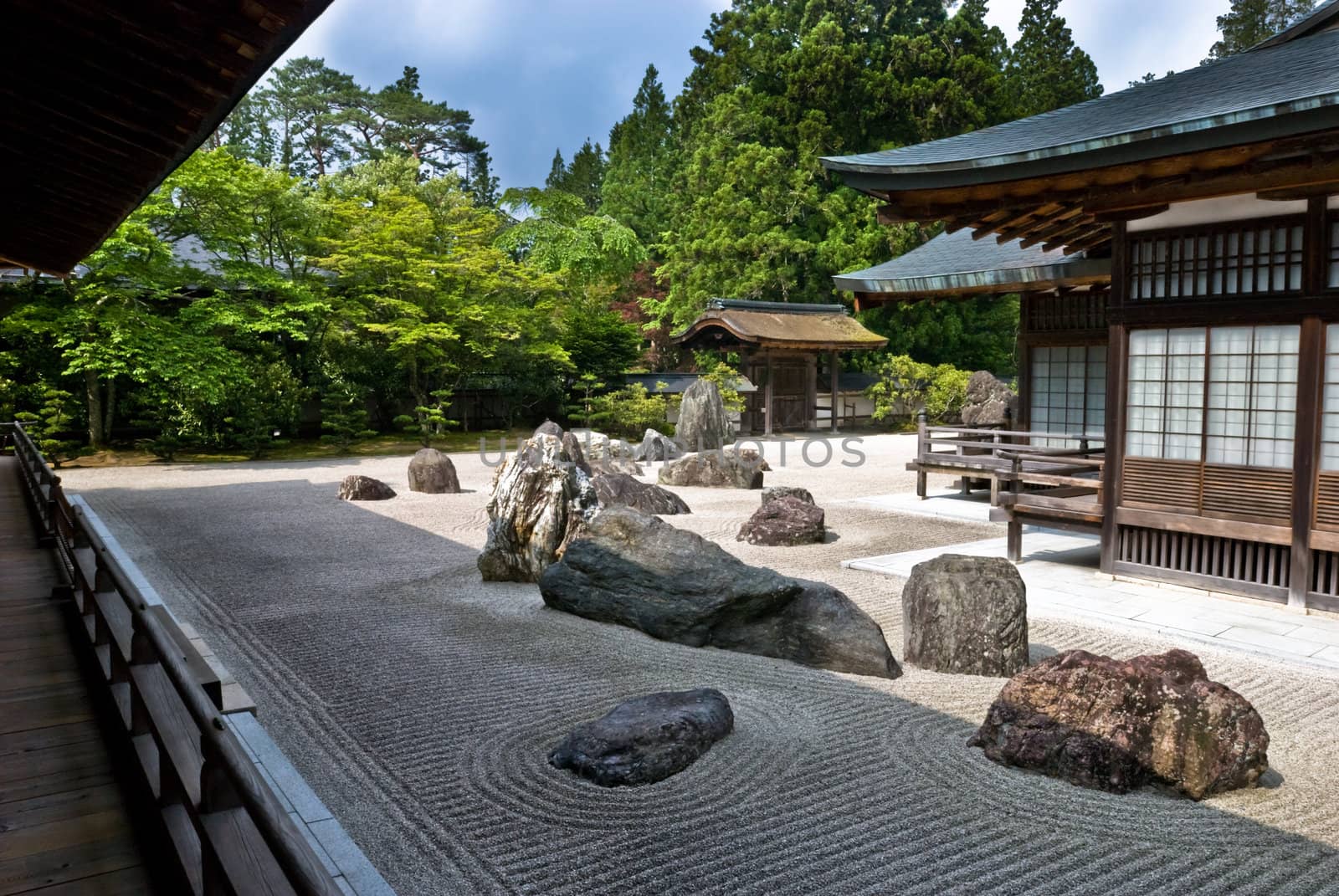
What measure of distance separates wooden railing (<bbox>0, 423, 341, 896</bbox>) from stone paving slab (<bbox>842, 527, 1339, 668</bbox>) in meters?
6.19

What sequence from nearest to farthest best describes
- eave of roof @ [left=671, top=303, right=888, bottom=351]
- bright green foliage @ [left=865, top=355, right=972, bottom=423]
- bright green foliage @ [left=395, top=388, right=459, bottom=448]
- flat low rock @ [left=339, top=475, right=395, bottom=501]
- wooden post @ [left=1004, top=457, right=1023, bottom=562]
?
wooden post @ [left=1004, top=457, right=1023, bottom=562]
flat low rock @ [left=339, top=475, right=395, bottom=501]
bright green foliage @ [left=395, top=388, right=459, bottom=448]
eave of roof @ [left=671, top=303, right=888, bottom=351]
bright green foliage @ [left=865, top=355, right=972, bottom=423]

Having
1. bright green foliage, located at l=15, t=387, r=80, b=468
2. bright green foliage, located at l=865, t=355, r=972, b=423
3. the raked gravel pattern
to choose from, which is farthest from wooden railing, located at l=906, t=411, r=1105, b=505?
bright green foliage, located at l=15, t=387, r=80, b=468

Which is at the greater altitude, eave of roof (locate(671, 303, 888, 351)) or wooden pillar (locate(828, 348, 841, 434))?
eave of roof (locate(671, 303, 888, 351))

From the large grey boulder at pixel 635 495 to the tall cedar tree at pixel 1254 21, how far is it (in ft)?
126

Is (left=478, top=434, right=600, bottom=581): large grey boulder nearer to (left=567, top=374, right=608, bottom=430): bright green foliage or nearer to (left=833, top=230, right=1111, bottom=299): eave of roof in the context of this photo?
(left=833, top=230, right=1111, bottom=299): eave of roof

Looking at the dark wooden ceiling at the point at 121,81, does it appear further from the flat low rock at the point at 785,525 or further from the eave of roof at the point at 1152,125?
the flat low rock at the point at 785,525

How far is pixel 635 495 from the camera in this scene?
11523 mm

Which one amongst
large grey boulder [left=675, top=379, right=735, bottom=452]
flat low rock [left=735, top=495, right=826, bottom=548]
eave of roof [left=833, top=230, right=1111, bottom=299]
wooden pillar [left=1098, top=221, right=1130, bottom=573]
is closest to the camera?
wooden pillar [left=1098, top=221, right=1130, bottom=573]

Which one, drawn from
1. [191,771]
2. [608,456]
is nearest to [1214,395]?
[191,771]

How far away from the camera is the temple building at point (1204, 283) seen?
6.44m

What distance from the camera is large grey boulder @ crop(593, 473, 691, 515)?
11352 mm

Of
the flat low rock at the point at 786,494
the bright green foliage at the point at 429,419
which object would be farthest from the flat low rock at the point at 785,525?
the bright green foliage at the point at 429,419

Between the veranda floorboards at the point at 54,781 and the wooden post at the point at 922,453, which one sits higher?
the wooden post at the point at 922,453

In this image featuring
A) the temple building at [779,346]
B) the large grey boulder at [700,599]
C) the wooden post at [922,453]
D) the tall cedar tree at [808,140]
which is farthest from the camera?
the tall cedar tree at [808,140]
